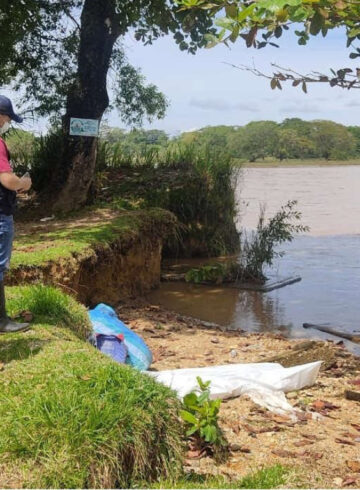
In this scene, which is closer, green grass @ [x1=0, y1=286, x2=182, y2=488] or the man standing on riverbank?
green grass @ [x1=0, y1=286, x2=182, y2=488]

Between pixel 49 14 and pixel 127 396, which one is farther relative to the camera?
pixel 49 14

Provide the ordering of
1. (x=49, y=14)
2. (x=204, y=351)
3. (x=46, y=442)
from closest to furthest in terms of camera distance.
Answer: (x=46, y=442), (x=204, y=351), (x=49, y=14)

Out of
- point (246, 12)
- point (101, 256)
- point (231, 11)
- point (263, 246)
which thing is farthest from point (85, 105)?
point (246, 12)

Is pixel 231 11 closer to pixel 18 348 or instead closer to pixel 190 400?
pixel 190 400

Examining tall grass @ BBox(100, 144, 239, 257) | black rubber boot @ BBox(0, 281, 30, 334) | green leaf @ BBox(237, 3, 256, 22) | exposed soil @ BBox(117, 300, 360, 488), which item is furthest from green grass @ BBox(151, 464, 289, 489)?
tall grass @ BBox(100, 144, 239, 257)

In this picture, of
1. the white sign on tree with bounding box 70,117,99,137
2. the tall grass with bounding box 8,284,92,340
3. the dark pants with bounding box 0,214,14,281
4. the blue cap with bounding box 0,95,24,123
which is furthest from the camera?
the white sign on tree with bounding box 70,117,99,137

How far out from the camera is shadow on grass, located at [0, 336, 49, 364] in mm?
4516

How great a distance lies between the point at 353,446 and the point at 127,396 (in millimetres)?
A: 1794

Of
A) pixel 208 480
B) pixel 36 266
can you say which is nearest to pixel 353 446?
pixel 208 480

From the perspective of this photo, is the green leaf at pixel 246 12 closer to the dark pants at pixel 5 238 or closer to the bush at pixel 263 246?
the dark pants at pixel 5 238

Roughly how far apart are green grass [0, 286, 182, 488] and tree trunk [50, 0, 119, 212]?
8098 millimetres

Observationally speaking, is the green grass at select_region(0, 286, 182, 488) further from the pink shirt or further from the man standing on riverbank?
the pink shirt

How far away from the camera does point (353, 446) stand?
4609 mm

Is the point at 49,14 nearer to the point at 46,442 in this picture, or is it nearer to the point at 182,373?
the point at 182,373
